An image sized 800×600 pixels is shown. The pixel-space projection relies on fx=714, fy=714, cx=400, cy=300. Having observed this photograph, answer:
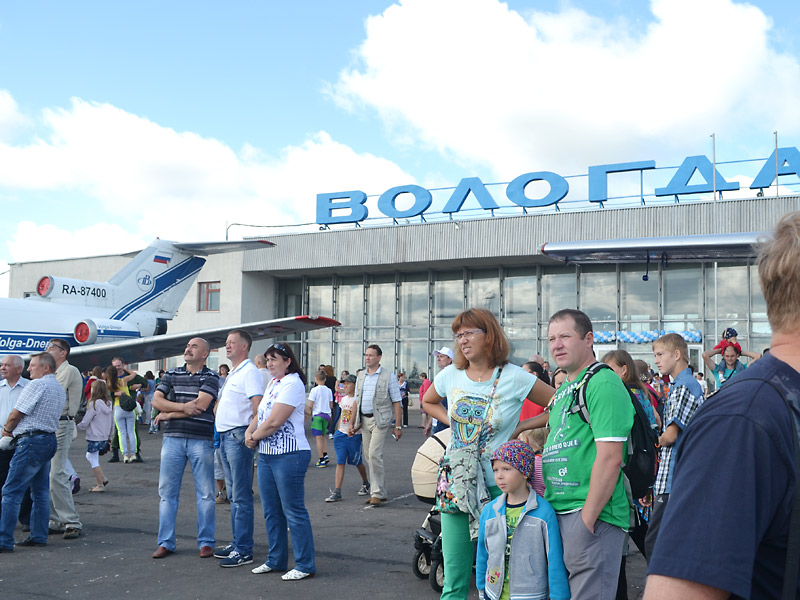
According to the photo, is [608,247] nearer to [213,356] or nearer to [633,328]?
[633,328]

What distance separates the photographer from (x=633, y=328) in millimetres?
27906

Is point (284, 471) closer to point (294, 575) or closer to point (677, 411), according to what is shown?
point (294, 575)

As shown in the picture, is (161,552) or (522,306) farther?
(522,306)

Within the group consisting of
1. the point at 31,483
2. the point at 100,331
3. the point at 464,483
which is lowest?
the point at 31,483

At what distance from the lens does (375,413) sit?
9883 millimetres

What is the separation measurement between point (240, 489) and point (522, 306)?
2437cm

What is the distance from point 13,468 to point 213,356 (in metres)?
27.9

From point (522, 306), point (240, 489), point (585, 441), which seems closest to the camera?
point (585, 441)

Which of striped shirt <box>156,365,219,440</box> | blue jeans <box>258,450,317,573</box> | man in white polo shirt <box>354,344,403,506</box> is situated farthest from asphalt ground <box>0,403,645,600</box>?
striped shirt <box>156,365,219,440</box>

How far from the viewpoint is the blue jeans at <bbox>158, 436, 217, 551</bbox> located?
700 centimetres

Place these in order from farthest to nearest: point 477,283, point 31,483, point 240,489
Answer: point 477,283 → point 31,483 → point 240,489

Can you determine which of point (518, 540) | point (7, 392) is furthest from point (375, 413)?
point (518, 540)

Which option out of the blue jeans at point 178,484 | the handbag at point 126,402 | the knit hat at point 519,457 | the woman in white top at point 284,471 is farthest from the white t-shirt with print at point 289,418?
the handbag at point 126,402

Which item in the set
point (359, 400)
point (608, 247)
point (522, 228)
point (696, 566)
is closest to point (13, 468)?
point (359, 400)
